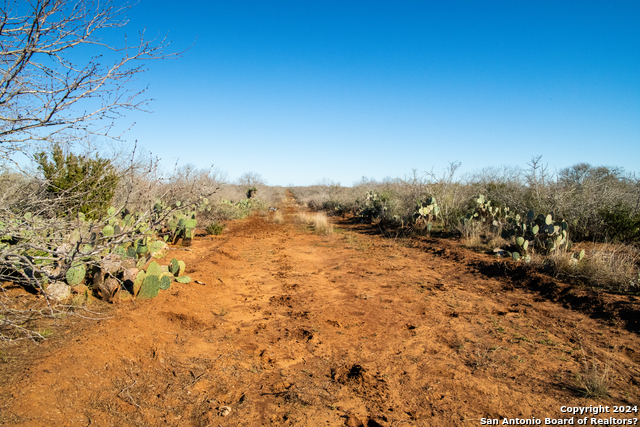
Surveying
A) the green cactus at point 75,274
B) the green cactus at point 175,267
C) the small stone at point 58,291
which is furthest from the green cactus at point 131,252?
the small stone at point 58,291

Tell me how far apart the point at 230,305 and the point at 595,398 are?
4410 millimetres

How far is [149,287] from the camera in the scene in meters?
4.70

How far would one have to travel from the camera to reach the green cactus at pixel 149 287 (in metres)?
4.68

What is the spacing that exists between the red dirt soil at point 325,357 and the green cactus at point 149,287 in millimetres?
132

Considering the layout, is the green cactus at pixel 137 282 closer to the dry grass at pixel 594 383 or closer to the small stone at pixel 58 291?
the small stone at pixel 58 291

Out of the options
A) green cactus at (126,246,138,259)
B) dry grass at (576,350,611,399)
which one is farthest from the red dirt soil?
green cactus at (126,246,138,259)

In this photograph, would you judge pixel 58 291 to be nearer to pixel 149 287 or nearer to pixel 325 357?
pixel 149 287

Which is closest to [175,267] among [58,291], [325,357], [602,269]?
[58,291]

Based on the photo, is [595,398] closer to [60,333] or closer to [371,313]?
[371,313]

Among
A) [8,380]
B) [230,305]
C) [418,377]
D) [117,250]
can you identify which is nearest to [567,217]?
[418,377]

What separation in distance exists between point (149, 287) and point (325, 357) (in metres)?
2.77

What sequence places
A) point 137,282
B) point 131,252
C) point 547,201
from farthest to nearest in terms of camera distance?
point 547,201, point 131,252, point 137,282

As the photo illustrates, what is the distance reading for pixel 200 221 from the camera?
1204 cm

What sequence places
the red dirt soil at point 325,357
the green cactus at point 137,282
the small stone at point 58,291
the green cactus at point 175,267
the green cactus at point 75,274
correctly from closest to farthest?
the red dirt soil at point 325,357 < the small stone at point 58,291 < the green cactus at point 75,274 < the green cactus at point 137,282 < the green cactus at point 175,267
